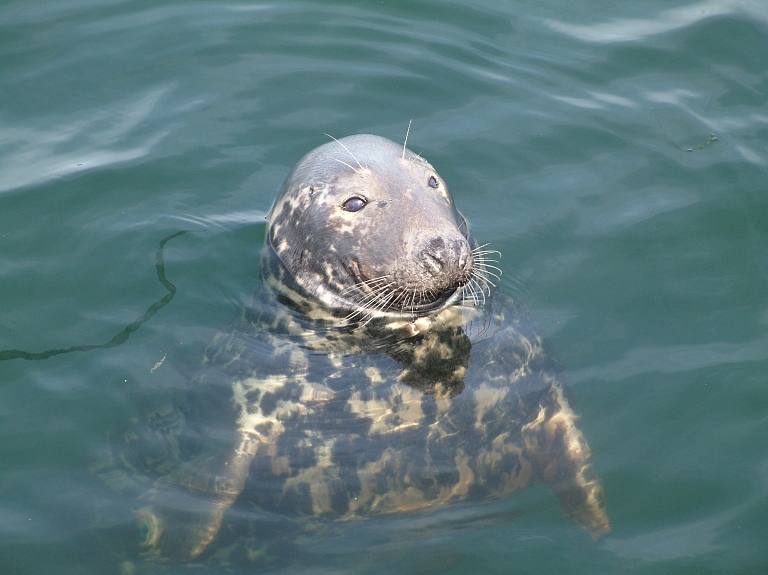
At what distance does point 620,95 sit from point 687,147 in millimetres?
1051

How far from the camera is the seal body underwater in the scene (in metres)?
5.00

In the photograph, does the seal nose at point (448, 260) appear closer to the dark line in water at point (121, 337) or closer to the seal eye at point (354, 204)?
the seal eye at point (354, 204)

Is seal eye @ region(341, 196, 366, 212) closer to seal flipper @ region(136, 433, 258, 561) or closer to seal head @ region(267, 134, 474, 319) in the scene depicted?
seal head @ region(267, 134, 474, 319)

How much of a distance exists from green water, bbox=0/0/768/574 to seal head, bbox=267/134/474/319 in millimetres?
861

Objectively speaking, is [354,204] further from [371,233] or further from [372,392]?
[372,392]

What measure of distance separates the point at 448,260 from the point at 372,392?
92cm

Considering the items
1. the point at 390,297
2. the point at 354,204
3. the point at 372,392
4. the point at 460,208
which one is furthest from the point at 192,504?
the point at 460,208

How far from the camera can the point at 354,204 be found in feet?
18.5

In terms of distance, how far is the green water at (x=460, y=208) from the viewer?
5.00 meters

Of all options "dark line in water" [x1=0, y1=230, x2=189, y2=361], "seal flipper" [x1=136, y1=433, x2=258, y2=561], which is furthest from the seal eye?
"dark line in water" [x1=0, y1=230, x2=189, y2=361]

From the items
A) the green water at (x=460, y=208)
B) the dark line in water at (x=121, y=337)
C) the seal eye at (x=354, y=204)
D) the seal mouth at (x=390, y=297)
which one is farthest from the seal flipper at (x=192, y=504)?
the seal eye at (x=354, y=204)

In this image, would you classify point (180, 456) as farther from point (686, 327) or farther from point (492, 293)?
point (686, 327)

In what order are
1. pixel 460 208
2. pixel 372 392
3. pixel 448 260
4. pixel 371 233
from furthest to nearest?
pixel 460 208, pixel 371 233, pixel 372 392, pixel 448 260

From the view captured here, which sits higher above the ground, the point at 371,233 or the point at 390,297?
the point at 371,233
